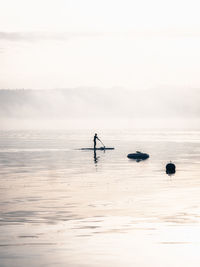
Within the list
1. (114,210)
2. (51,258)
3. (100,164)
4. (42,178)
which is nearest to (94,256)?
(51,258)

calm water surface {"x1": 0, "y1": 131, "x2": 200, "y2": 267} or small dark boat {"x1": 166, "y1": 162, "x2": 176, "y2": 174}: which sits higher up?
small dark boat {"x1": 166, "y1": 162, "x2": 176, "y2": 174}

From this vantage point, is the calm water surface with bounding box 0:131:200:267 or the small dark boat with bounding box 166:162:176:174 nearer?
the calm water surface with bounding box 0:131:200:267

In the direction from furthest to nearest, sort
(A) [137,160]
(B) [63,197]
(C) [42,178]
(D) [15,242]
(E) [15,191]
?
(A) [137,160], (C) [42,178], (E) [15,191], (B) [63,197], (D) [15,242]

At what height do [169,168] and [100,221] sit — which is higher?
[169,168]

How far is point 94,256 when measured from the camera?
29.2 meters

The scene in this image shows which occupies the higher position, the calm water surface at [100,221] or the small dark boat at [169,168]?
the small dark boat at [169,168]

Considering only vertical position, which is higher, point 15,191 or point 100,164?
point 100,164

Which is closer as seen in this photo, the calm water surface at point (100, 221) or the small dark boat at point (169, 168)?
the calm water surface at point (100, 221)

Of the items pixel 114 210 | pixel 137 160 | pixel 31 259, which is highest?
pixel 137 160

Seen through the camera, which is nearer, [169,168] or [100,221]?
[100,221]

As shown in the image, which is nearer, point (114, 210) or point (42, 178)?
point (114, 210)

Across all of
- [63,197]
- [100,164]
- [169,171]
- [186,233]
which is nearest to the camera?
[186,233]

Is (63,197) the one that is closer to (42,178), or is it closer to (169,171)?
(42,178)

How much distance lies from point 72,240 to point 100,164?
2063 inches
